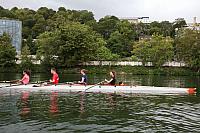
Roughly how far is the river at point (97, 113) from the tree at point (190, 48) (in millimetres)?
66640

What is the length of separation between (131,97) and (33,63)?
6871cm

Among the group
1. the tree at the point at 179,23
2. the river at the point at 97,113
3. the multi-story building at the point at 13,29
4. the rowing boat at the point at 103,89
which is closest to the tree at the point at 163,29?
the tree at the point at 179,23

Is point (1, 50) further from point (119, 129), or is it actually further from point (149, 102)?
point (119, 129)

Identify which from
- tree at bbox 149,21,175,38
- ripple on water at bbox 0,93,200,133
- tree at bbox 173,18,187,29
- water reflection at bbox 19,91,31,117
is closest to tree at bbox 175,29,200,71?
tree at bbox 149,21,175,38

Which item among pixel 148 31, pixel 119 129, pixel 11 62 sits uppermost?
pixel 148 31

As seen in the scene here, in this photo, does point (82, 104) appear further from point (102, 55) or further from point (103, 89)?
point (102, 55)

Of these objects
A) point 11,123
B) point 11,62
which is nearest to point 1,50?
point 11,62

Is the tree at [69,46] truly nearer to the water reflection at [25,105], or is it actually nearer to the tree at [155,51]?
the tree at [155,51]

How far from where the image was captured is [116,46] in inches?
4786

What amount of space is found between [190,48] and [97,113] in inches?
3127

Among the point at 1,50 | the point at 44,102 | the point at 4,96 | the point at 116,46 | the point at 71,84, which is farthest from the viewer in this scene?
A: the point at 116,46

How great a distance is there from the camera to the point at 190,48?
97.6 meters

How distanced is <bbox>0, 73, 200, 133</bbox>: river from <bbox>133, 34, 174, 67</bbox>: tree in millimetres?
67155

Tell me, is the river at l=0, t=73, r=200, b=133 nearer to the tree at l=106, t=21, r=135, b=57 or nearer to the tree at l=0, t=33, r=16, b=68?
the tree at l=0, t=33, r=16, b=68
